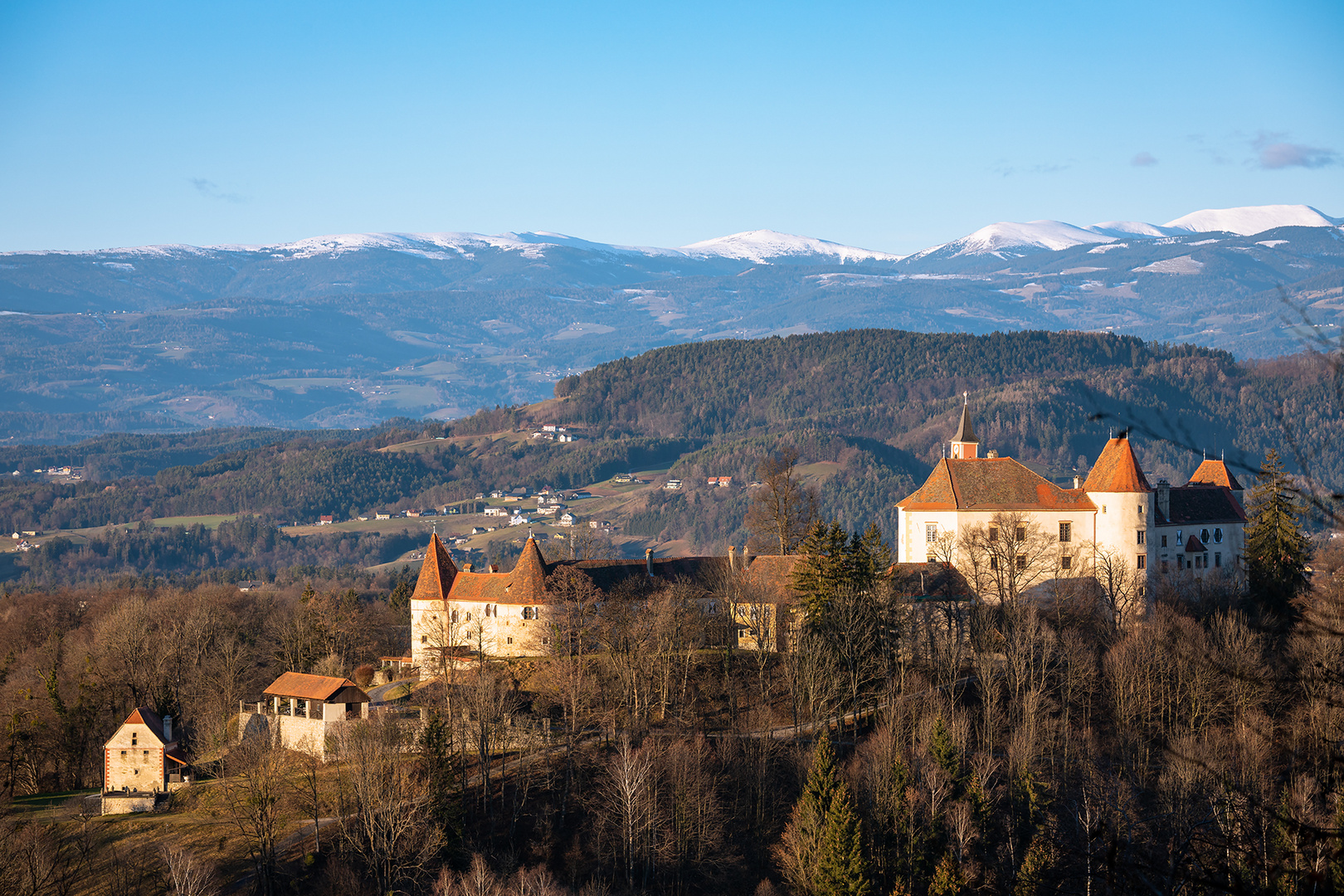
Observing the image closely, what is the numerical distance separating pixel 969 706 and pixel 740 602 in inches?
553

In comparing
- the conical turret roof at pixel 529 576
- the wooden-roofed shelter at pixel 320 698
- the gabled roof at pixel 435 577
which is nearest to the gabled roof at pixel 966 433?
the conical turret roof at pixel 529 576

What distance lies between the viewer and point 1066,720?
68438 millimetres

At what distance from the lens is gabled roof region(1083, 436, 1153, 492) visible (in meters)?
82.5

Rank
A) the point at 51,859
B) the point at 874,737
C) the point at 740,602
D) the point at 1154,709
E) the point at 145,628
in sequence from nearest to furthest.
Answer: the point at 51,859
the point at 874,737
the point at 1154,709
the point at 740,602
the point at 145,628

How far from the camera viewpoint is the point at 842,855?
58031 mm

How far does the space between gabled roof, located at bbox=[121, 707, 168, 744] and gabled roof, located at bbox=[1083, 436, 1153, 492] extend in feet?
180

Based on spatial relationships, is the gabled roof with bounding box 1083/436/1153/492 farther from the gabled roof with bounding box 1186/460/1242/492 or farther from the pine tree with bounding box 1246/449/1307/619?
the gabled roof with bounding box 1186/460/1242/492

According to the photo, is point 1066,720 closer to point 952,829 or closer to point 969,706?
point 969,706

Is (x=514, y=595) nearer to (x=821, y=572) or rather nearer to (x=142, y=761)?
(x=821, y=572)

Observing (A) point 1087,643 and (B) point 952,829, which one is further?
(A) point 1087,643

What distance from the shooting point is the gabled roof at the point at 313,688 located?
70.1 metres

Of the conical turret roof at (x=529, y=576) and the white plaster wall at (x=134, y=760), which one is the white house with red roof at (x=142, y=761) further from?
the conical turret roof at (x=529, y=576)

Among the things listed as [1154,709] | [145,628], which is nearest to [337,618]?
[145,628]

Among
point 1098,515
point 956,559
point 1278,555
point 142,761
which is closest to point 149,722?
point 142,761
